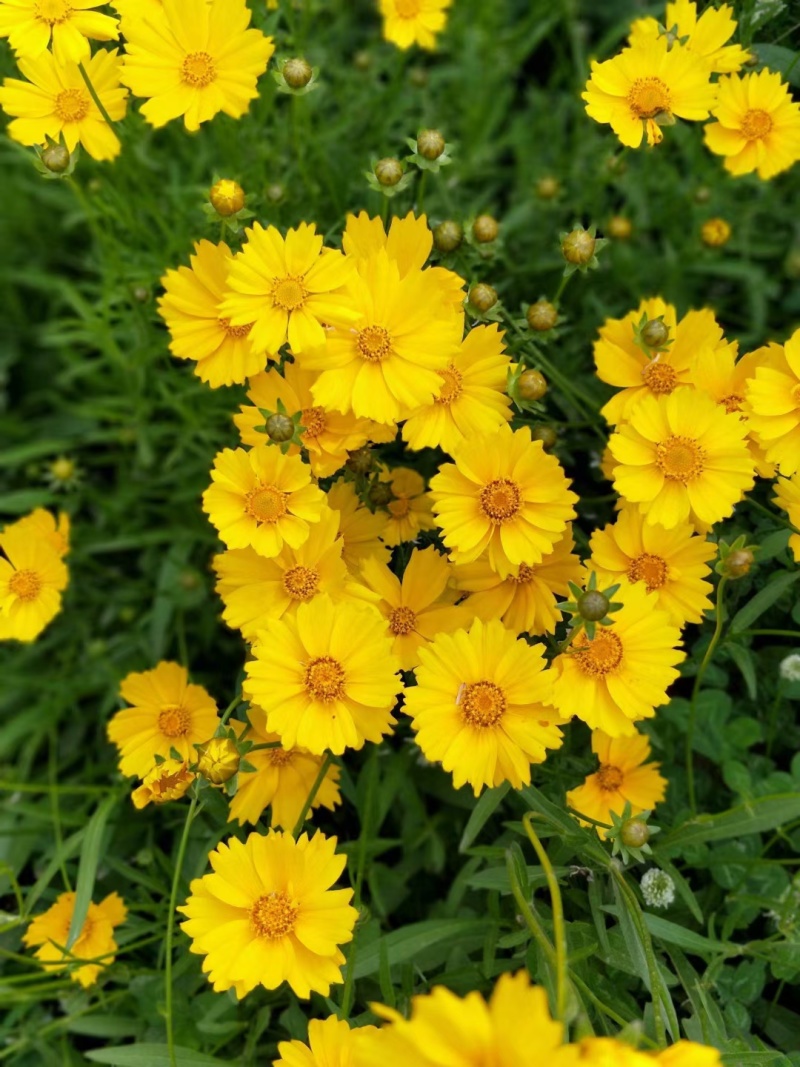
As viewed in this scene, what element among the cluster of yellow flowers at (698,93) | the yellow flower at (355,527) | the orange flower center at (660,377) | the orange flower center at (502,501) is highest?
the cluster of yellow flowers at (698,93)

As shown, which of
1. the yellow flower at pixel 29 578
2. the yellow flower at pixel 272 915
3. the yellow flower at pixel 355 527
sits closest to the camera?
the yellow flower at pixel 272 915

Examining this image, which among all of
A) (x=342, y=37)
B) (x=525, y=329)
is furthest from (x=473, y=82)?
(x=525, y=329)

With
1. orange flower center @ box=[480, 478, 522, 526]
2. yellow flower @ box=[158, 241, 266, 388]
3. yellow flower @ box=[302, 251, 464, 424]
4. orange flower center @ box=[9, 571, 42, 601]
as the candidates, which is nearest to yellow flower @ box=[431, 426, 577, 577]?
orange flower center @ box=[480, 478, 522, 526]

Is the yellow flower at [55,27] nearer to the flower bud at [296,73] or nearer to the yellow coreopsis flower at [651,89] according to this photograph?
the flower bud at [296,73]

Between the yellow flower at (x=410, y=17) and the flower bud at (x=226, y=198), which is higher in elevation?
the yellow flower at (x=410, y=17)

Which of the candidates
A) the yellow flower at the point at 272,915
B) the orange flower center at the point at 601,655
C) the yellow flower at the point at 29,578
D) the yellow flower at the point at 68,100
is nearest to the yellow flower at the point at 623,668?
the orange flower center at the point at 601,655

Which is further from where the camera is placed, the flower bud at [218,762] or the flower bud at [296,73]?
the flower bud at [296,73]

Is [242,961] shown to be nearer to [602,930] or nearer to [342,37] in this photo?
[602,930]
